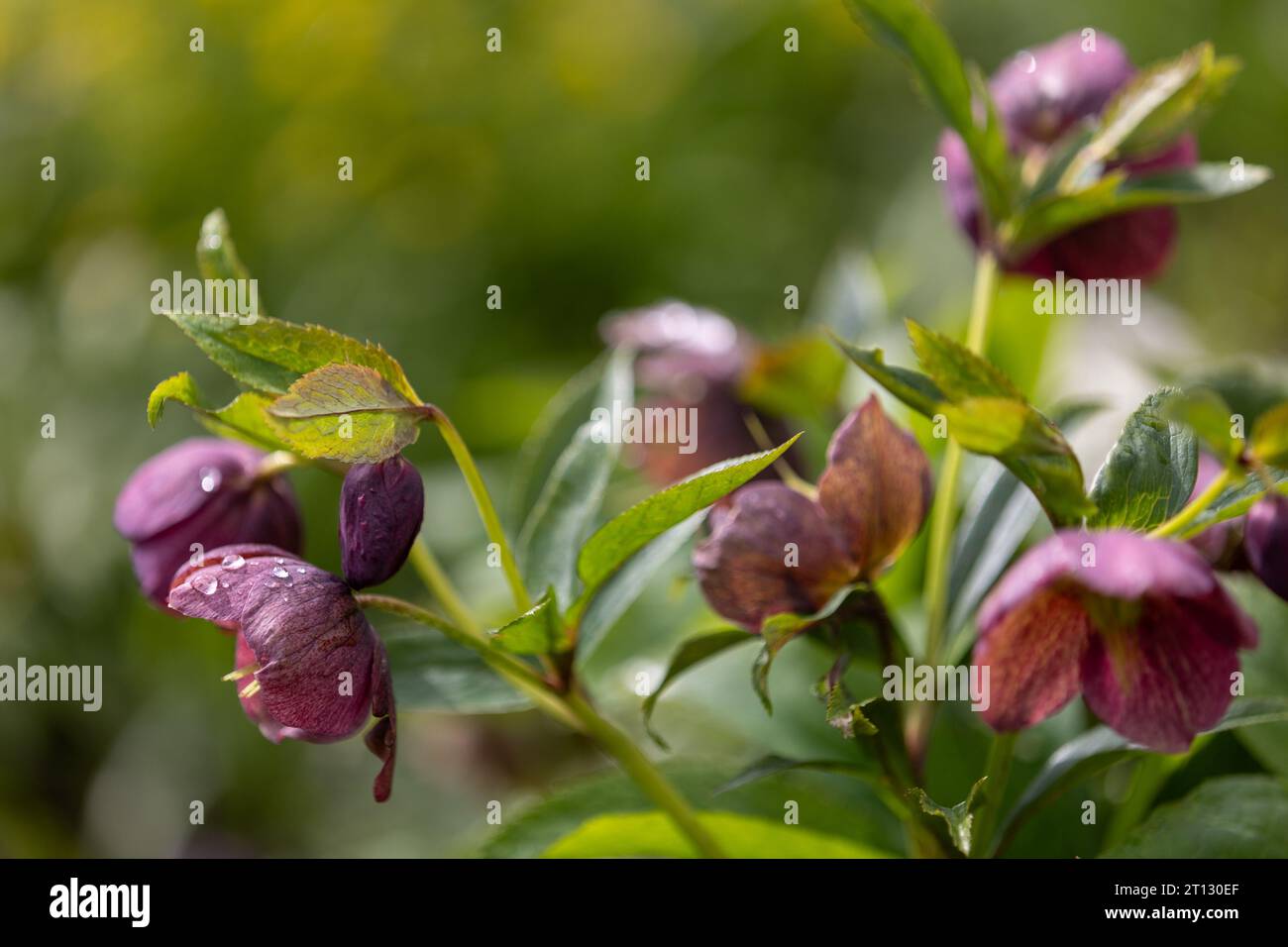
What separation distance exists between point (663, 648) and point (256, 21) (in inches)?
54.5

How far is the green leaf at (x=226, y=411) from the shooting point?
1.39 feet

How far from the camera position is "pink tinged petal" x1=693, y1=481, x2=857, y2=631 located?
1.52 feet

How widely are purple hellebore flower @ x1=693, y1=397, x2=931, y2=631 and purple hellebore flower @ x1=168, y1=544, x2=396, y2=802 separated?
13cm

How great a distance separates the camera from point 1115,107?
543 mm

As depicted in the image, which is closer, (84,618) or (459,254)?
(84,618)

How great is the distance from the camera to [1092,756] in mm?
472

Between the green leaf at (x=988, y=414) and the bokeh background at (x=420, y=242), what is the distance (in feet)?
1.57

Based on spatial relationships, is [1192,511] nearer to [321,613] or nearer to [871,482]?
[871,482]

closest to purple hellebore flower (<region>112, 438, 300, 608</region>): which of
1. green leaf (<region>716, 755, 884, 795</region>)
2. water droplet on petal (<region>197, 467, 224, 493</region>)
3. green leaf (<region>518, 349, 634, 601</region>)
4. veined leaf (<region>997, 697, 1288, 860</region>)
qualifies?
water droplet on petal (<region>197, 467, 224, 493</region>)

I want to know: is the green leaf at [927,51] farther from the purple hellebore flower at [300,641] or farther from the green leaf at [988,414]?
the purple hellebore flower at [300,641]

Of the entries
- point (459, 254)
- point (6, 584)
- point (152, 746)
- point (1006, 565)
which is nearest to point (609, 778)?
point (1006, 565)

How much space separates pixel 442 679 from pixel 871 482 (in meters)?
0.20

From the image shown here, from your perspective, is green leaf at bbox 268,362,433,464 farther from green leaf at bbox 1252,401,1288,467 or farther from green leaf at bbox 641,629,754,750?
green leaf at bbox 1252,401,1288,467
